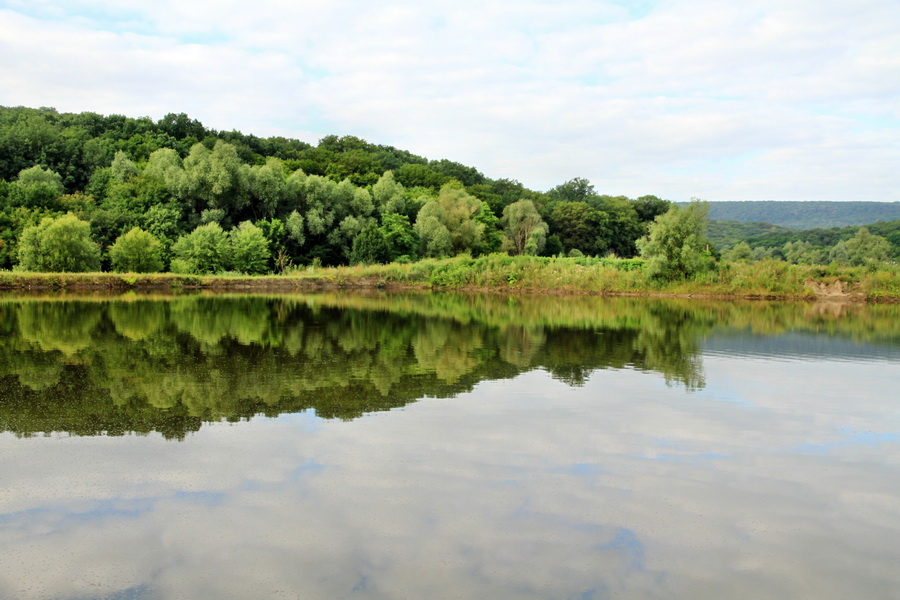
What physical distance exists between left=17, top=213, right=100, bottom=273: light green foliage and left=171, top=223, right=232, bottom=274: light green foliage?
6.32 metres

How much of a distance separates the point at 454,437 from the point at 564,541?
2.95m

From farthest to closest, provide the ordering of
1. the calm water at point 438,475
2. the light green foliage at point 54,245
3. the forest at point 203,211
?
the forest at point 203,211 < the light green foliage at point 54,245 < the calm water at point 438,475

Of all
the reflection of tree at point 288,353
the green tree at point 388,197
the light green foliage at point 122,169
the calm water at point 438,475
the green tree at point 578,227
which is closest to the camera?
the calm water at point 438,475

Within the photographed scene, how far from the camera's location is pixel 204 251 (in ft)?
152

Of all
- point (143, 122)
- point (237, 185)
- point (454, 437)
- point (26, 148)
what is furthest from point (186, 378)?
point (143, 122)

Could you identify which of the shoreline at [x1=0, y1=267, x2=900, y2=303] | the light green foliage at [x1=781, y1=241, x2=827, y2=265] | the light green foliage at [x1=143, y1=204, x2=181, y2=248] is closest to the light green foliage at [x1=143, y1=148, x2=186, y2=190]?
the light green foliage at [x1=143, y1=204, x2=181, y2=248]

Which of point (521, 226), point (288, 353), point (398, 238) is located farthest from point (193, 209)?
point (288, 353)

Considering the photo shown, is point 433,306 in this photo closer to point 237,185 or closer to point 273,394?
point 273,394

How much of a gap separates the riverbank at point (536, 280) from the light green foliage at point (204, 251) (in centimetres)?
267

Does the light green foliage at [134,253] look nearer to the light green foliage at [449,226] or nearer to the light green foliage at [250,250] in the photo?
the light green foliage at [250,250]

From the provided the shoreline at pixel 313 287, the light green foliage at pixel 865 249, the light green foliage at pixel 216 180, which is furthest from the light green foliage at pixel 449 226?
Answer: the light green foliage at pixel 865 249

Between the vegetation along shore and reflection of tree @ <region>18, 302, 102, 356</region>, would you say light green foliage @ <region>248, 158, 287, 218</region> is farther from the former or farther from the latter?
reflection of tree @ <region>18, 302, 102, 356</region>

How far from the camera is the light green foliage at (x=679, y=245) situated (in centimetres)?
3903

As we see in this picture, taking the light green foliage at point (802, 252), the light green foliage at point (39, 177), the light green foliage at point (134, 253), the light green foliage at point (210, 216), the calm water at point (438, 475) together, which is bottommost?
the calm water at point (438, 475)
